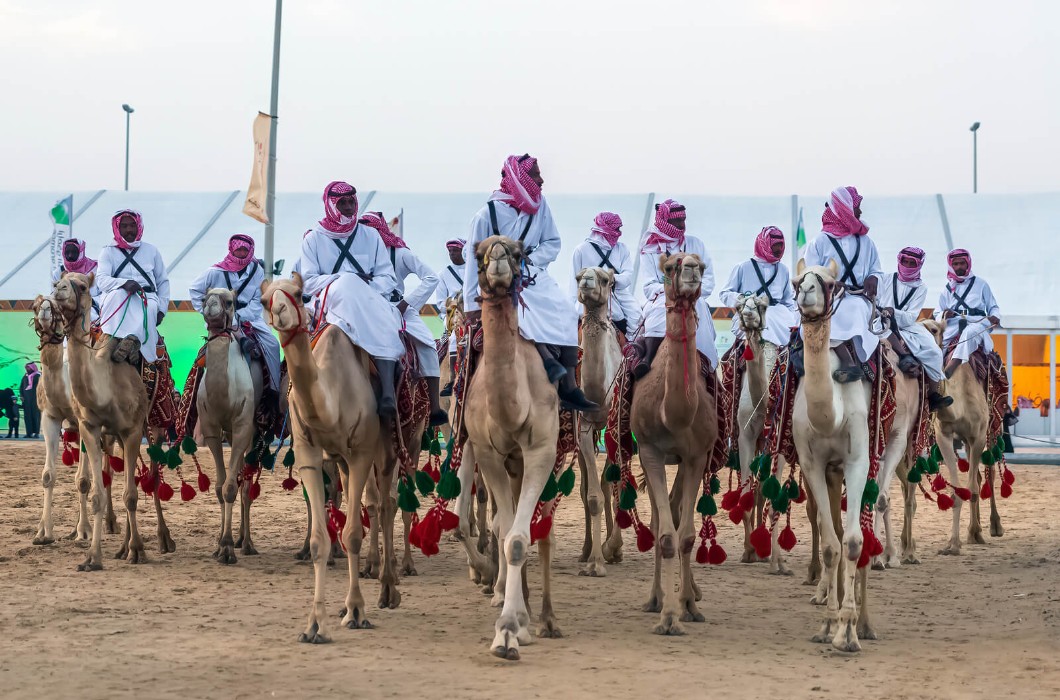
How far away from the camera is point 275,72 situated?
2045 cm

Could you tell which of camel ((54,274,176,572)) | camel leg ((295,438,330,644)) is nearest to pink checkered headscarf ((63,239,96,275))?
camel ((54,274,176,572))

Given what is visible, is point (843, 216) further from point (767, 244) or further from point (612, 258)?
point (612, 258)

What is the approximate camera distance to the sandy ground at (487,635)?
6648 mm

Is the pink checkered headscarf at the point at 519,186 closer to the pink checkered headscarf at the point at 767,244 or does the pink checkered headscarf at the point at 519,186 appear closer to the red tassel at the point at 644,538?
the red tassel at the point at 644,538

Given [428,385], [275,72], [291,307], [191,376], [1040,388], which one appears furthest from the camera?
[1040,388]

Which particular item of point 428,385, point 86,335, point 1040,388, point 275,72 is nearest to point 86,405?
point 86,335

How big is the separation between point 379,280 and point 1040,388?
21087mm

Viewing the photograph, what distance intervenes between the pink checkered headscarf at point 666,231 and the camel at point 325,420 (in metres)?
3.88

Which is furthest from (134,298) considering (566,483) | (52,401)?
(566,483)

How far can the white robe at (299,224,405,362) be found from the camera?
28.1ft

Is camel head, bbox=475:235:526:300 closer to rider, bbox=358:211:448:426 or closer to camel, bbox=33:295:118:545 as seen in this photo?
rider, bbox=358:211:448:426

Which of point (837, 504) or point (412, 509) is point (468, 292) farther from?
point (837, 504)

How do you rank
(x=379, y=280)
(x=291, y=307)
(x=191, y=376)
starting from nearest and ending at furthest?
(x=291, y=307) < (x=379, y=280) < (x=191, y=376)

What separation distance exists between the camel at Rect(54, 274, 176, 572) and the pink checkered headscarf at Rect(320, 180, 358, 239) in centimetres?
246
